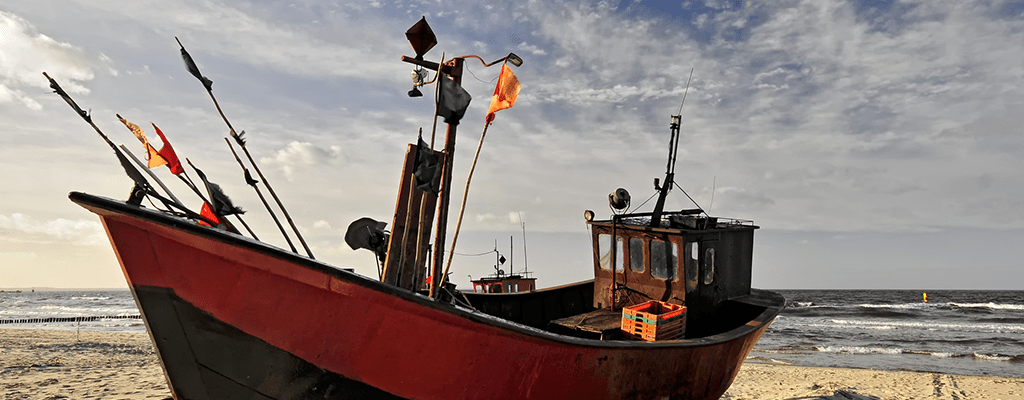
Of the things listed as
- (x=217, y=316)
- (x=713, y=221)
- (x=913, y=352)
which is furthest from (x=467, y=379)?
(x=913, y=352)

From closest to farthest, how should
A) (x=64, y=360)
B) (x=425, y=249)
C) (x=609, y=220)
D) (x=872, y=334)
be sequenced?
1. (x=425, y=249)
2. (x=609, y=220)
3. (x=64, y=360)
4. (x=872, y=334)

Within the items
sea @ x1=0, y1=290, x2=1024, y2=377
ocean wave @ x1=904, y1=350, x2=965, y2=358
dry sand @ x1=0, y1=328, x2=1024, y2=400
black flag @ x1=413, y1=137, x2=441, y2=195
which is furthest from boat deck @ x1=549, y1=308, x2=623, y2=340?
ocean wave @ x1=904, y1=350, x2=965, y2=358

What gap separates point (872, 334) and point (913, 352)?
21.2 ft

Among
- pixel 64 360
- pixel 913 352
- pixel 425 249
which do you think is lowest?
pixel 64 360

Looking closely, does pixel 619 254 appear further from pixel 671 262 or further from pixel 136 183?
pixel 136 183

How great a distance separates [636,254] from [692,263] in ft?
3.12

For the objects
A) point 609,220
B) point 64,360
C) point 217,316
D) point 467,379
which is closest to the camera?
point 217,316

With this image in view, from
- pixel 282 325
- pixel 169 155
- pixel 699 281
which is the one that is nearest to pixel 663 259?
pixel 699 281

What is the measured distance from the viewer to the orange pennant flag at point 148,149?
5152 millimetres

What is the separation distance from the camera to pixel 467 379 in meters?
4.62

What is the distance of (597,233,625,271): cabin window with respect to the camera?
892 cm

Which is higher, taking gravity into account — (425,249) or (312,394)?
(425,249)

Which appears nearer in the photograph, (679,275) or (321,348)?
(321,348)

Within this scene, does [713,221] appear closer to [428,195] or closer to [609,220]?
[609,220]
